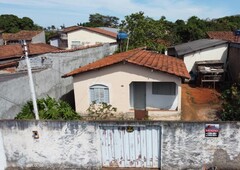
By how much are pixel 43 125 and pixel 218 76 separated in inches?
602

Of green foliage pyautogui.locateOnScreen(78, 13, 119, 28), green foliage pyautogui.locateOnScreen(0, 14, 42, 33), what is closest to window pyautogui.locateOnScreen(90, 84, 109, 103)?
green foliage pyautogui.locateOnScreen(0, 14, 42, 33)

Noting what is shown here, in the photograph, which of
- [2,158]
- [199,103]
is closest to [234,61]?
[199,103]

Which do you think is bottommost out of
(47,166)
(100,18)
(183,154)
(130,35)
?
(47,166)

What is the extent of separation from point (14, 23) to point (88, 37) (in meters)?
32.4

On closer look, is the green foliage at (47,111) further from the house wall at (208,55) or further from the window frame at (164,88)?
the house wall at (208,55)

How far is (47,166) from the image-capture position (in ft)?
28.2

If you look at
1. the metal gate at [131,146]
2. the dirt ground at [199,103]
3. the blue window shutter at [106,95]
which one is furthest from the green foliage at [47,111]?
the dirt ground at [199,103]

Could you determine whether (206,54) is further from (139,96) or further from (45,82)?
(45,82)

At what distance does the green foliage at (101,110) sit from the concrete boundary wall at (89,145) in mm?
3890

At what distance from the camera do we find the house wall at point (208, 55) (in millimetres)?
21234

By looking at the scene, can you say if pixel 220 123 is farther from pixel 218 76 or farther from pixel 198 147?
pixel 218 76

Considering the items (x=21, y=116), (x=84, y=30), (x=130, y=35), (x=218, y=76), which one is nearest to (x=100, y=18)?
(x=84, y=30)

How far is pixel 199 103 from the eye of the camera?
15852mm

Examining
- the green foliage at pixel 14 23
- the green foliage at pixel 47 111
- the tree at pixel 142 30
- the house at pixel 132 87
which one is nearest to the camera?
the green foliage at pixel 47 111
